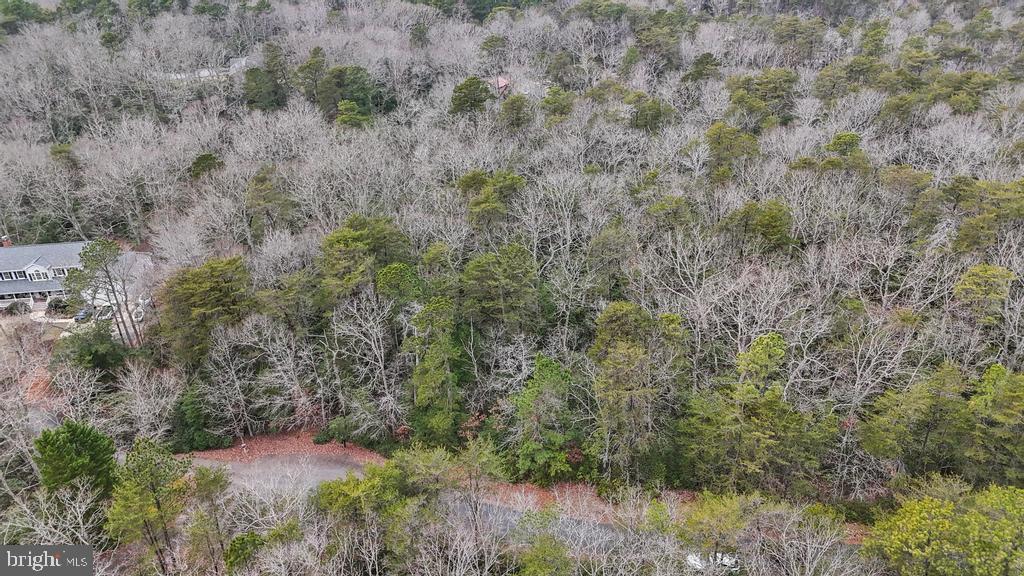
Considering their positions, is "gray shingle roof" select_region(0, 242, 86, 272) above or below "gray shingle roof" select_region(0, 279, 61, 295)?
above

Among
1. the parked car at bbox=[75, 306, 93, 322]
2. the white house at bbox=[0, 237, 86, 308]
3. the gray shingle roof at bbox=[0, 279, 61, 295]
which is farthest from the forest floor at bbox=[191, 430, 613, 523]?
the gray shingle roof at bbox=[0, 279, 61, 295]

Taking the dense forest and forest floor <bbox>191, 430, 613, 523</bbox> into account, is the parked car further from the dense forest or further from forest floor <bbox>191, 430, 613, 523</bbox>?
forest floor <bbox>191, 430, 613, 523</bbox>

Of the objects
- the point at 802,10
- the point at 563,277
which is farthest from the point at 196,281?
the point at 802,10

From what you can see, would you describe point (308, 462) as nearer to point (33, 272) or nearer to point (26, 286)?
point (33, 272)

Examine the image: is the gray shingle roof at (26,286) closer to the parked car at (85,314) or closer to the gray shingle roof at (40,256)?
the gray shingle roof at (40,256)

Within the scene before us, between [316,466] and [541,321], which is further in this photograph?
[541,321]

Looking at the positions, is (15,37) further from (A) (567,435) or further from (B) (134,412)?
(A) (567,435)

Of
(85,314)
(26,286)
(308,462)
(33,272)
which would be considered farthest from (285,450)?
(26,286)
